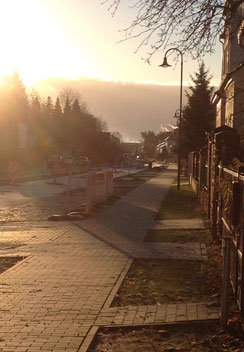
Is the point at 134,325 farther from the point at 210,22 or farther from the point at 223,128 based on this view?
the point at 223,128

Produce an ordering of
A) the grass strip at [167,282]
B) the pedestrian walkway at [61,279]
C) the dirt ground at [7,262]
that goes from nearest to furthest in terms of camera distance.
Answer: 1. the pedestrian walkway at [61,279]
2. the grass strip at [167,282]
3. the dirt ground at [7,262]

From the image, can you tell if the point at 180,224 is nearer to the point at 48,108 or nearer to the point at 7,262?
the point at 7,262

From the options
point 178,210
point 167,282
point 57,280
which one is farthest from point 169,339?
point 178,210

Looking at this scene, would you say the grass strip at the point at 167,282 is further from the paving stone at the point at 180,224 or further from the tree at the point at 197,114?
the tree at the point at 197,114

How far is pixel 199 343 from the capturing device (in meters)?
5.71

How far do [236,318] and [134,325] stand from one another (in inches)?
41.5

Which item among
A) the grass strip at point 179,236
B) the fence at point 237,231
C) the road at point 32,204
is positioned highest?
the fence at point 237,231

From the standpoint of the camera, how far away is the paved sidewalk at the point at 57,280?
6.03 meters

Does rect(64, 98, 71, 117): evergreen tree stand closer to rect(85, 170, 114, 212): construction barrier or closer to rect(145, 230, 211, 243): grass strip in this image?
rect(85, 170, 114, 212): construction barrier

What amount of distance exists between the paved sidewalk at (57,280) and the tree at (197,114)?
32.8 meters

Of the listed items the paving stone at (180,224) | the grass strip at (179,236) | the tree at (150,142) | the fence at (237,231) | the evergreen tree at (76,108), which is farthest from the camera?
the tree at (150,142)

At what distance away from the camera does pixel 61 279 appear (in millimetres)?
8680

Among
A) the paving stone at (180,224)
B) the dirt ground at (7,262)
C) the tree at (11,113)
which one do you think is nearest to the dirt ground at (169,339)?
the dirt ground at (7,262)

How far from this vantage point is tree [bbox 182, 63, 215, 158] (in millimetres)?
47969
